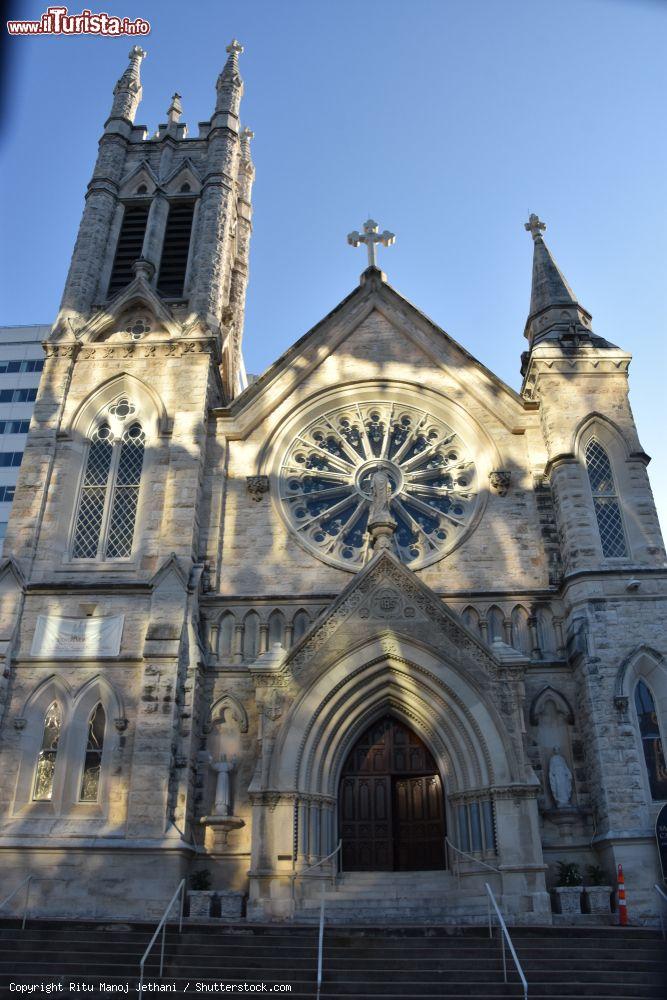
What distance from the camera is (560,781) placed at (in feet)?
48.4

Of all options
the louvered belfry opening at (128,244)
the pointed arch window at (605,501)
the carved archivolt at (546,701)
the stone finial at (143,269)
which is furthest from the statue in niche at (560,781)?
the louvered belfry opening at (128,244)

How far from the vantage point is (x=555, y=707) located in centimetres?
1559

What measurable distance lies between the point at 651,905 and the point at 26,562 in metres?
12.9

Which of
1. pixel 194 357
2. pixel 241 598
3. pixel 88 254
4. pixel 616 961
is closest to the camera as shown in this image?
pixel 616 961

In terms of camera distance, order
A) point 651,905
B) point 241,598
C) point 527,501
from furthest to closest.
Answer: point 527,501, point 241,598, point 651,905

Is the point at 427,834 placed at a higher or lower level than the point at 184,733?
lower

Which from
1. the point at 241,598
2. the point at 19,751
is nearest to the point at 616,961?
the point at 241,598

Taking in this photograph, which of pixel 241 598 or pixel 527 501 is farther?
pixel 527 501

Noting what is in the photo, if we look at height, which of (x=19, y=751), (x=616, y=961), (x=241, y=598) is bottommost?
(x=616, y=961)

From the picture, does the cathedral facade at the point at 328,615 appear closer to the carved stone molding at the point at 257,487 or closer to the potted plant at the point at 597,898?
the carved stone molding at the point at 257,487

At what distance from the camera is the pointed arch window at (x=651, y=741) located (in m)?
14.3

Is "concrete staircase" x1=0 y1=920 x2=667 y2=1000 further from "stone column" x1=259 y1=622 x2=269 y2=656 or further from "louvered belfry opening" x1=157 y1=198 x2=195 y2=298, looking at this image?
"louvered belfry opening" x1=157 y1=198 x2=195 y2=298

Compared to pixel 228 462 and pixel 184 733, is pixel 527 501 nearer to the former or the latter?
pixel 228 462

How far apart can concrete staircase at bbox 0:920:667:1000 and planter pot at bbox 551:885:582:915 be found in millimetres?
1920
